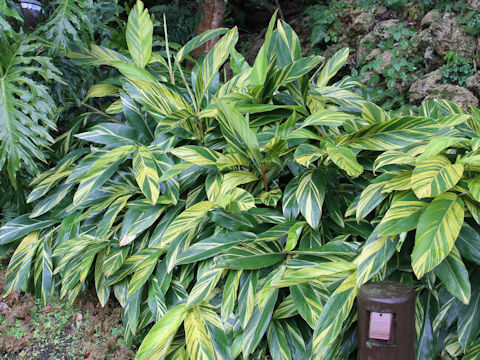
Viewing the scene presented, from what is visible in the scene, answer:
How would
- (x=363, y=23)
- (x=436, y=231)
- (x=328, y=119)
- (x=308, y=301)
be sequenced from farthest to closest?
(x=363, y=23) → (x=328, y=119) → (x=308, y=301) → (x=436, y=231)

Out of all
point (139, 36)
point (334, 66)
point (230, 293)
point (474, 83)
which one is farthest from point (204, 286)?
point (474, 83)

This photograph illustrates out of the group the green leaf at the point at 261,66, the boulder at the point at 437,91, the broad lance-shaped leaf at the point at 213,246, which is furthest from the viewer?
the boulder at the point at 437,91

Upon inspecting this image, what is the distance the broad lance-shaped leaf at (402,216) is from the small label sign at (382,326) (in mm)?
316

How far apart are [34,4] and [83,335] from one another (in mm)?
2141

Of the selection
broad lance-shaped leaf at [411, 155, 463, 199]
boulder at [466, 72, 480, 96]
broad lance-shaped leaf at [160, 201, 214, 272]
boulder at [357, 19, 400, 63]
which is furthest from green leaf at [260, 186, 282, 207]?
boulder at [357, 19, 400, 63]

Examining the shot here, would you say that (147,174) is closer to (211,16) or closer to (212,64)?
(212,64)

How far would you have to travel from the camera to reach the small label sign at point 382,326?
1.24m

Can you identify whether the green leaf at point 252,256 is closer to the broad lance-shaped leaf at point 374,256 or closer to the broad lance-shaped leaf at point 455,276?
the broad lance-shaped leaf at point 374,256

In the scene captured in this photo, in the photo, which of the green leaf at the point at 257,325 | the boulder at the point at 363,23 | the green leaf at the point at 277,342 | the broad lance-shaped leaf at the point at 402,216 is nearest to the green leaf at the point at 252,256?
the green leaf at the point at 257,325

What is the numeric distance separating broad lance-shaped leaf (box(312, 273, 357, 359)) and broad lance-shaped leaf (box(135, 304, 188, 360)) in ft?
1.91

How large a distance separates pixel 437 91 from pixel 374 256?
9.59ft

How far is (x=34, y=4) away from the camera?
9.27 ft

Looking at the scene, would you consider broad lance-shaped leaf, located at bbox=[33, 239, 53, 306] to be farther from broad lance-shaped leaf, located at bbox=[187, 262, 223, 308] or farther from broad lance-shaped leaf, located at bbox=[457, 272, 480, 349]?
broad lance-shaped leaf, located at bbox=[457, 272, 480, 349]

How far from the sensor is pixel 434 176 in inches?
58.4
